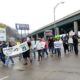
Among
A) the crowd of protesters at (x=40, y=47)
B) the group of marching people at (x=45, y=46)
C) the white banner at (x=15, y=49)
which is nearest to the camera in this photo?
the crowd of protesters at (x=40, y=47)

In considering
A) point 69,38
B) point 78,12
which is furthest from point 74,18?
point 69,38

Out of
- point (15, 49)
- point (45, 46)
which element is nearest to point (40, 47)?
point (45, 46)

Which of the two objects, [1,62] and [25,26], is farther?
[25,26]

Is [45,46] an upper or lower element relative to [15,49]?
upper

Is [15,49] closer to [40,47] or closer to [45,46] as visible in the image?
[40,47]

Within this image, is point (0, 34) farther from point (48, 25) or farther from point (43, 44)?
point (48, 25)

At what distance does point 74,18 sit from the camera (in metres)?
74.7

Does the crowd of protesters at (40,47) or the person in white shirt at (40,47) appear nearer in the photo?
the crowd of protesters at (40,47)

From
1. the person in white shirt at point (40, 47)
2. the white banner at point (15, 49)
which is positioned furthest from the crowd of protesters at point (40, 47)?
the white banner at point (15, 49)

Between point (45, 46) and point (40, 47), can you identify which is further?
point (45, 46)

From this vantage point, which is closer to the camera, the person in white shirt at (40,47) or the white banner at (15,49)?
the white banner at (15,49)

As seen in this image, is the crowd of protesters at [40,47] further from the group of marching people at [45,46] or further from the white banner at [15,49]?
the white banner at [15,49]

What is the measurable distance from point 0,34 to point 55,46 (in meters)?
4.47

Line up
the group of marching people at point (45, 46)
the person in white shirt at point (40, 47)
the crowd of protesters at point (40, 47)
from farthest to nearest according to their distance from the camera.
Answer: the person in white shirt at point (40, 47) → the group of marching people at point (45, 46) → the crowd of protesters at point (40, 47)
